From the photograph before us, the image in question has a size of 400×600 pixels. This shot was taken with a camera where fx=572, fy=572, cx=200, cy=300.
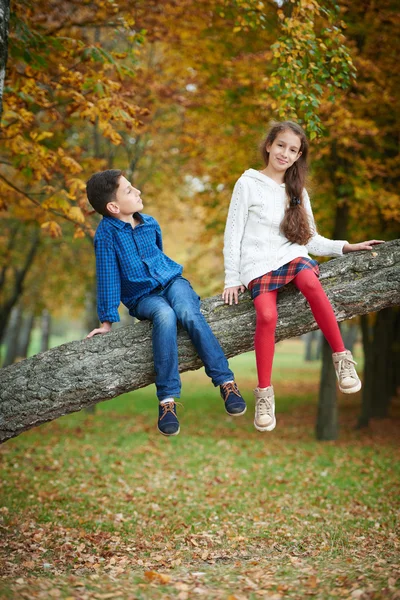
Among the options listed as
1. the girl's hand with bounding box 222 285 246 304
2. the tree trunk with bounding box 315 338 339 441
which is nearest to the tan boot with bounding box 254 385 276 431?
the girl's hand with bounding box 222 285 246 304

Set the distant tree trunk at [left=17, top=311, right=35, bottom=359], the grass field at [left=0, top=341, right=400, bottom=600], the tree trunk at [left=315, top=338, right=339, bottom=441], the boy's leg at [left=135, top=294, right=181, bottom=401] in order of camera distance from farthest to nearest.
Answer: the distant tree trunk at [left=17, top=311, right=35, bottom=359]
the tree trunk at [left=315, top=338, right=339, bottom=441]
the boy's leg at [left=135, top=294, right=181, bottom=401]
the grass field at [left=0, top=341, right=400, bottom=600]

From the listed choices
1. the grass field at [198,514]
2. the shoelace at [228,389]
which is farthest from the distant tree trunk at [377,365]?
the shoelace at [228,389]

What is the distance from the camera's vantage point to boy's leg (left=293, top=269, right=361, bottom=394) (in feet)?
13.7

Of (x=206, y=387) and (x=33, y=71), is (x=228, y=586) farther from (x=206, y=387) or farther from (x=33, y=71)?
(x=206, y=387)

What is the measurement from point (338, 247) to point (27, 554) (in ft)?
11.4

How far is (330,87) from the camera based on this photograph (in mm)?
5574

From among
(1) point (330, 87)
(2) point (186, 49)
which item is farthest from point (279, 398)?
(1) point (330, 87)

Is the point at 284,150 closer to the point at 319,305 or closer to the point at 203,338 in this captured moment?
the point at 319,305

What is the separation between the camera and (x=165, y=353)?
13.4ft

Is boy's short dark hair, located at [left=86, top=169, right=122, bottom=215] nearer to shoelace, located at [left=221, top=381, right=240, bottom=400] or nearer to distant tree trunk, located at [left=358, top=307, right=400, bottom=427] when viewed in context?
shoelace, located at [left=221, top=381, right=240, bottom=400]

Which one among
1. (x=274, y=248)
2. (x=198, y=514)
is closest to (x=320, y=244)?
(x=274, y=248)

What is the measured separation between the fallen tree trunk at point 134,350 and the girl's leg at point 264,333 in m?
0.17

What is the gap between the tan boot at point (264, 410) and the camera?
4145 millimetres

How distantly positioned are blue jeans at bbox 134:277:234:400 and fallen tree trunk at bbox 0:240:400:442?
17 cm
